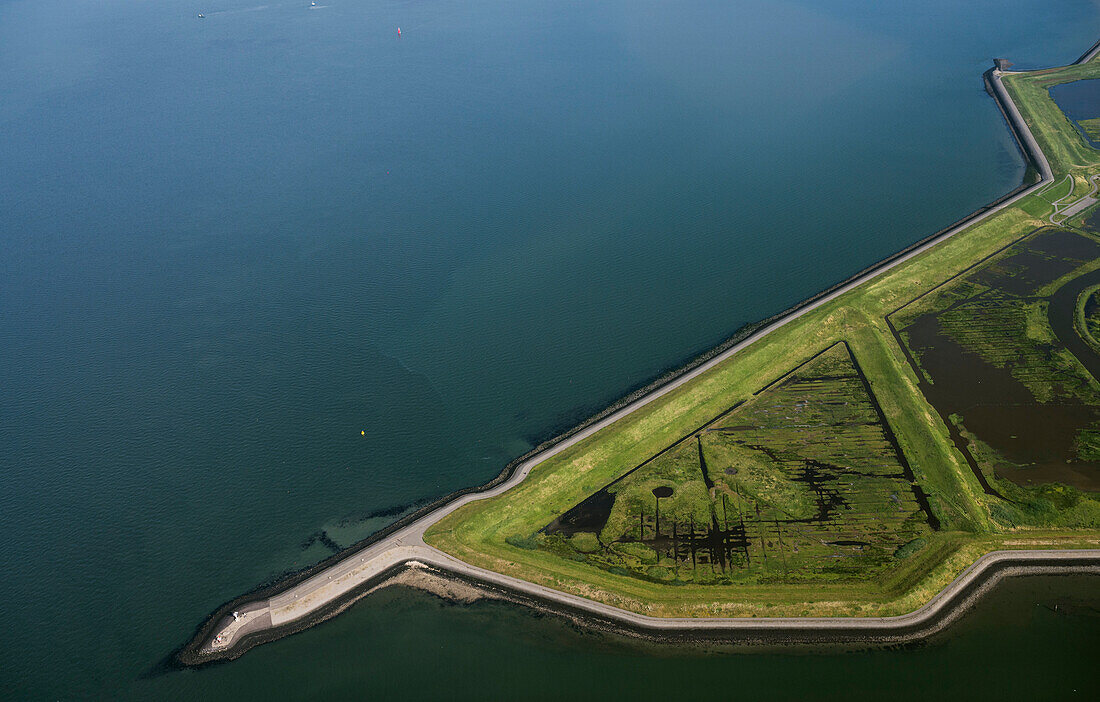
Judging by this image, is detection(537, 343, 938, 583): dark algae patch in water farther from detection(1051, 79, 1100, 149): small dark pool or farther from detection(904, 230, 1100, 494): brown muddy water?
detection(1051, 79, 1100, 149): small dark pool

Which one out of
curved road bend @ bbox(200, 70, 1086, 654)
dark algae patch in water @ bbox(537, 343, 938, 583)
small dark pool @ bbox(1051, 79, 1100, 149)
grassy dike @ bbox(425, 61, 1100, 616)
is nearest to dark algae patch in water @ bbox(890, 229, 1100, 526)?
grassy dike @ bbox(425, 61, 1100, 616)

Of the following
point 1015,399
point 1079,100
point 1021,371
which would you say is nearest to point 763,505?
point 1015,399

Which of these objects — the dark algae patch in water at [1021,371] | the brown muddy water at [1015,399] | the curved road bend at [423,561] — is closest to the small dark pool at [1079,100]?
the dark algae patch in water at [1021,371]

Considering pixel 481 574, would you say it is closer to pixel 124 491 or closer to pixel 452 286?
pixel 124 491

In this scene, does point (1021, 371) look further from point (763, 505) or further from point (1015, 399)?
point (763, 505)

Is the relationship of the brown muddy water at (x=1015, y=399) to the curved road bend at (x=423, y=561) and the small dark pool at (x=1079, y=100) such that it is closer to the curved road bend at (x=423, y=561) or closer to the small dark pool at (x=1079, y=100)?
the curved road bend at (x=423, y=561)

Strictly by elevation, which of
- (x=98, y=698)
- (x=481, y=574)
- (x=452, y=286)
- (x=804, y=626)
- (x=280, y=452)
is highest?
(x=452, y=286)

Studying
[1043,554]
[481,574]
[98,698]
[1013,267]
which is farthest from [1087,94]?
[98,698]
